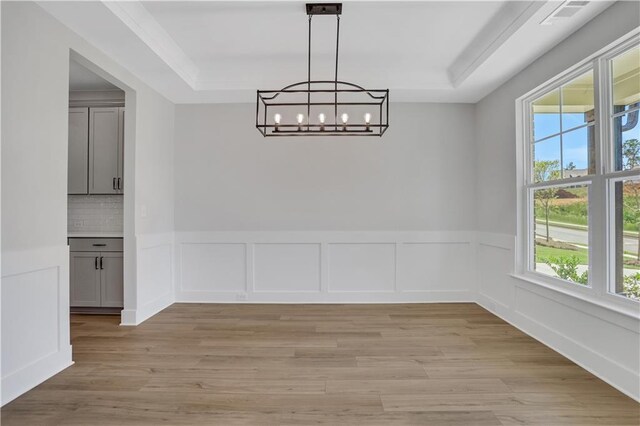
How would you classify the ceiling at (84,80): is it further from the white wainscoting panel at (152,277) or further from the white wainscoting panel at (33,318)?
the white wainscoting panel at (33,318)

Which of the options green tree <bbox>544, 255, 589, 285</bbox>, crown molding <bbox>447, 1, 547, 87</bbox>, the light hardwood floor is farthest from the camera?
green tree <bbox>544, 255, 589, 285</bbox>

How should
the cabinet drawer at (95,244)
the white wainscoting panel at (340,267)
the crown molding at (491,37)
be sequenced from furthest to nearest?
1. the white wainscoting panel at (340,267)
2. the cabinet drawer at (95,244)
3. the crown molding at (491,37)

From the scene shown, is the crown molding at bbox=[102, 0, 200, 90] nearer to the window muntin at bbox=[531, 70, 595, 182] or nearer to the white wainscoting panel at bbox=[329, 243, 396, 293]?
the white wainscoting panel at bbox=[329, 243, 396, 293]

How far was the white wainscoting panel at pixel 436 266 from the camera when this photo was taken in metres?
4.42

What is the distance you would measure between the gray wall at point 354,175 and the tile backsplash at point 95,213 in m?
1.13

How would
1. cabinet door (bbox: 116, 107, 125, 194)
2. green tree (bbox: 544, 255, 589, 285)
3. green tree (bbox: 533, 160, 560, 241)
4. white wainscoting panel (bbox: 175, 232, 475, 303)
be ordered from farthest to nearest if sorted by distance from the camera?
1. white wainscoting panel (bbox: 175, 232, 475, 303)
2. cabinet door (bbox: 116, 107, 125, 194)
3. green tree (bbox: 533, 160, 560, 241)
4. green tree (bbox: 544, 255, 589, 285)

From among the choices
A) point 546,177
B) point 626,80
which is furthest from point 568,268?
point 626,80

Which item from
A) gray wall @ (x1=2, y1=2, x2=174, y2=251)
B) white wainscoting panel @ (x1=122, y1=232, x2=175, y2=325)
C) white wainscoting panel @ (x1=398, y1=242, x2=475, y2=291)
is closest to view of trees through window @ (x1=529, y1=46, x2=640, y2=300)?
white wainscoting panel @ (x1=398, y1=242, x2=475, y2=291)

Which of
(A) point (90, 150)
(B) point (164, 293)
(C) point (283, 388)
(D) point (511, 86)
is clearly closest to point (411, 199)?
(D) point (511, 86)

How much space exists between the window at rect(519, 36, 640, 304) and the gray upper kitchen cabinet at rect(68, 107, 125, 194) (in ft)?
14.7

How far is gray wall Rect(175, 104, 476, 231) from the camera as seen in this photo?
14.5 feet

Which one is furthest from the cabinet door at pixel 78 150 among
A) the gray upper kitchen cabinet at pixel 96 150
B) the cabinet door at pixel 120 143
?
the cabinet door at pixel 120 143

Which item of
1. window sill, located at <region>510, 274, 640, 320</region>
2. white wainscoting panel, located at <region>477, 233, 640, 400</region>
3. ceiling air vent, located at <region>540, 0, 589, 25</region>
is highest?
ceiling air vent, located at <region>540, 0, 589, 25</region>

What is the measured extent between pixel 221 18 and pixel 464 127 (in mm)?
3154
